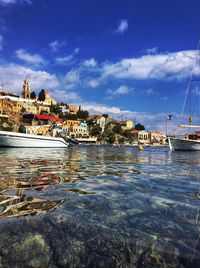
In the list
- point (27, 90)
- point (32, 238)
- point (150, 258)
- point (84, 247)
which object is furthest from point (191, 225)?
point (27, 90)

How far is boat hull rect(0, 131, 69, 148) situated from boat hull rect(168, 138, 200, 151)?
3036 cm

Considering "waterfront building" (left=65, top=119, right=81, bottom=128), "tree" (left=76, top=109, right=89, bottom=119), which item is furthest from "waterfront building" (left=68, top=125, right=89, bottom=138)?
"tree" (left=76, top=109, right=89, bottom=119)

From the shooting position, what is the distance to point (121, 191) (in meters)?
8.51

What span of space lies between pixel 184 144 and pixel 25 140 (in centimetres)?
4044

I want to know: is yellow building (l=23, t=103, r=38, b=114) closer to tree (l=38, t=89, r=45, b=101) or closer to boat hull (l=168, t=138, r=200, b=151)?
tree (l=38, t=89, r=45, b=101)

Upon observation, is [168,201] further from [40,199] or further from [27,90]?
[27,90]

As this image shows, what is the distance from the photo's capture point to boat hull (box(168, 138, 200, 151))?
67969 mm

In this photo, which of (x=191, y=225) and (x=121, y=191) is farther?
(x=121, y=191)

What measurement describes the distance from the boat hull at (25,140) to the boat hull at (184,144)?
30365 millimetres

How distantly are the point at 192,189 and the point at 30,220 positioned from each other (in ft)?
20.5

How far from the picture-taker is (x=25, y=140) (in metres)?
51.0

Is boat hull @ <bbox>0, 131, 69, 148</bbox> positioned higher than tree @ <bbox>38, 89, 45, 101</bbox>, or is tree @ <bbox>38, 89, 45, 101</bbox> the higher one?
tree @ <bbox>38, 89, 45, 101</bbox>

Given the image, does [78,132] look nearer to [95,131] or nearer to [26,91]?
[95,131]

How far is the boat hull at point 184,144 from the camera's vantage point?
6797 cm
